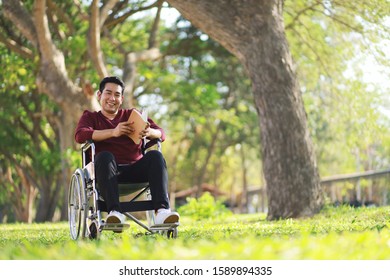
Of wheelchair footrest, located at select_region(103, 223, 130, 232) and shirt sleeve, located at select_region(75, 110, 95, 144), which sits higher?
shirt sleeve, located at select_region(75, 110, 95, 144)

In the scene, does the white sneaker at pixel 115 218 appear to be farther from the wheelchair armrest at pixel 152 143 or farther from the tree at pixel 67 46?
the tree at pixel 67 46

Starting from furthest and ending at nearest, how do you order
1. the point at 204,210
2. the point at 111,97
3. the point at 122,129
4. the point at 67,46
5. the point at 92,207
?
the point at 67,46 → the point at 204,210 → the point at 111,97 → the point at 92,207 → the point at 122,129

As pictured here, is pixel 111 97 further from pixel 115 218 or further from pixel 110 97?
pixel 115 218

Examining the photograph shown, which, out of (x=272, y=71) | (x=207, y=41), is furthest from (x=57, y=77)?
(x=207, y=41)

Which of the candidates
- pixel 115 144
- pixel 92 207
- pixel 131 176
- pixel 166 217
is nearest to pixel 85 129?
pixel 115 144

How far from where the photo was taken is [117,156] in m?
5.15

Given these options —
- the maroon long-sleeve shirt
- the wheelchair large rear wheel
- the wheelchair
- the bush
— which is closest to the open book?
the maroon long-sleeve shirt

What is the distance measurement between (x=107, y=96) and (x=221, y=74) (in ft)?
52.9

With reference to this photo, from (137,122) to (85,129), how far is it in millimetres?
405

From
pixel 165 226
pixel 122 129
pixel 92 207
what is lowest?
pixel 165 226

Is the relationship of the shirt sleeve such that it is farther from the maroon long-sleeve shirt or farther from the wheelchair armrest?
the wheelchair armrest

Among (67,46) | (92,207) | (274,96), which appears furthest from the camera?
(67,46)

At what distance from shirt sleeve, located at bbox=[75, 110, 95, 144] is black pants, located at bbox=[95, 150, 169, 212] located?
8.9 inches

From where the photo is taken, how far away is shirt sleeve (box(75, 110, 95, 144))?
197 inches
